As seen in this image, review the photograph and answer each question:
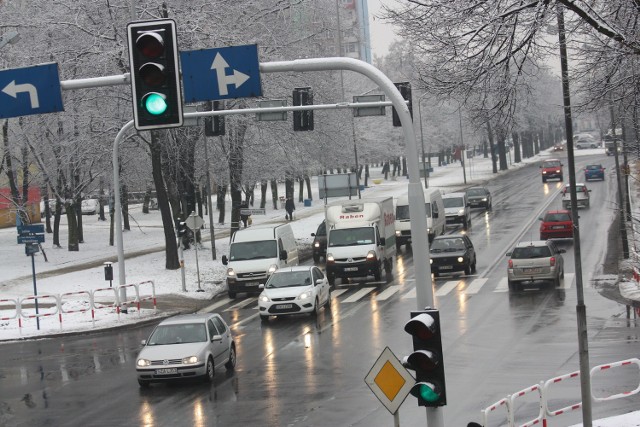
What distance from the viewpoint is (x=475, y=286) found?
3631 centimetres

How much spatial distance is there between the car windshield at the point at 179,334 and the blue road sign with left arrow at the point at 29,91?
10.1 meters

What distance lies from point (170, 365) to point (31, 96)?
9501mm

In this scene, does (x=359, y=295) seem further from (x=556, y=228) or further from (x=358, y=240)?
(x=556, y=228)

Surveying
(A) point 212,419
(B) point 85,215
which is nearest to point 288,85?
(A) point 212,419

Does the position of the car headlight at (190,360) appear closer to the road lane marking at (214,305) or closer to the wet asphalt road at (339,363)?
the wet asphalt road at (339,363)

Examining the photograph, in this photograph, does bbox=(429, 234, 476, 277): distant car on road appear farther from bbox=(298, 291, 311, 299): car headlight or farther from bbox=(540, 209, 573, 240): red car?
bbox=(540, 209, 573, 240): red car

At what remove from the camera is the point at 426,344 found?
9969 mm

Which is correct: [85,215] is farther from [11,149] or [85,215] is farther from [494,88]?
[494,88]

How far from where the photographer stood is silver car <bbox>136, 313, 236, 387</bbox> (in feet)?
69.9

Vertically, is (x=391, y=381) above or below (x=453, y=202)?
above

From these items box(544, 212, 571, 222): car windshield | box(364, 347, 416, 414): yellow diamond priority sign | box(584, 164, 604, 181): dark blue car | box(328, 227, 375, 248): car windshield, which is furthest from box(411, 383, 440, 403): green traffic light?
box(584, 164, 604, 181): dark blue car

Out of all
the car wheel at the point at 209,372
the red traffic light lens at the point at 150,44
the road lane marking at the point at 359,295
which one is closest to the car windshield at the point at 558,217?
the road lane marking at the point at 359,295

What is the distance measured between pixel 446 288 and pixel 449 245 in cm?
401

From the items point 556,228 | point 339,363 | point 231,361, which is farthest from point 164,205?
point 339,363
